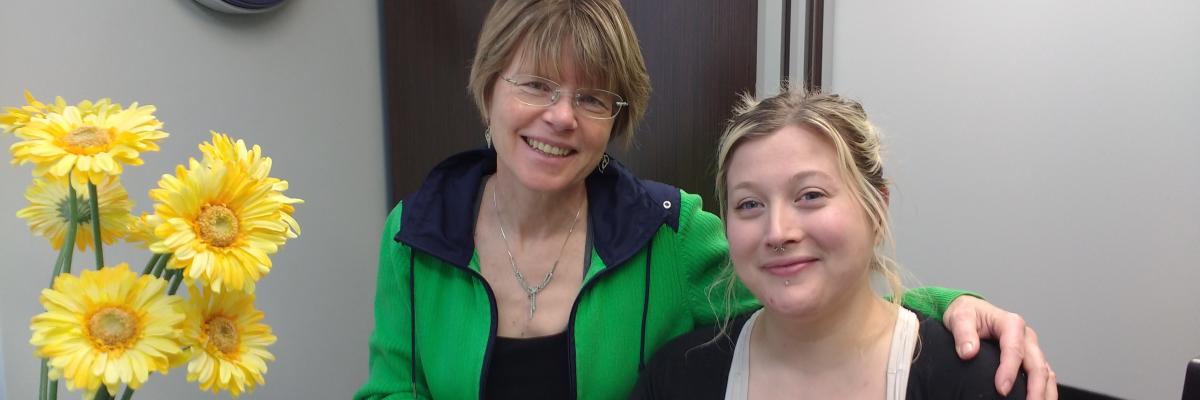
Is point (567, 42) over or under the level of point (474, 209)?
over

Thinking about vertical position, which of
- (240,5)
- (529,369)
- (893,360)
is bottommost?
(529,369)

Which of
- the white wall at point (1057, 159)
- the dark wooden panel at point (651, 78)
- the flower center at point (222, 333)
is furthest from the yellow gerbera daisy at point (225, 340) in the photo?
the white wall at point (1057, 159)

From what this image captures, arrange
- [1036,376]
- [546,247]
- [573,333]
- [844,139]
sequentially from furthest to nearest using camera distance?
[546,247] < [573,333] < [844,139] < [1036,376]

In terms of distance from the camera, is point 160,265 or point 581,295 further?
point 581,295

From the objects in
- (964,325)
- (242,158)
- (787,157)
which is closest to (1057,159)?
(964,325)

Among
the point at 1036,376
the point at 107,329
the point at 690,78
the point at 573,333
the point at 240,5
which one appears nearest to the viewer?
the point at 107,329

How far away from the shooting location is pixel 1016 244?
7.30 feet

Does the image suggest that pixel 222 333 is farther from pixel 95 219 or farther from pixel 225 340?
pixel 95 219

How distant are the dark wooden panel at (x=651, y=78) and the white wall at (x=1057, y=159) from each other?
463 millimetres

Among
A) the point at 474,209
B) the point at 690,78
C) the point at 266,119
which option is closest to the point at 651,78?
the point at 690,78

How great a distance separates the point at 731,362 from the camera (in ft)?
3.93

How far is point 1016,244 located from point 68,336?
2.18 metres

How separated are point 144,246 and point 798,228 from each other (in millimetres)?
697

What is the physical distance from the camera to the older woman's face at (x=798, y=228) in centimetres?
103
